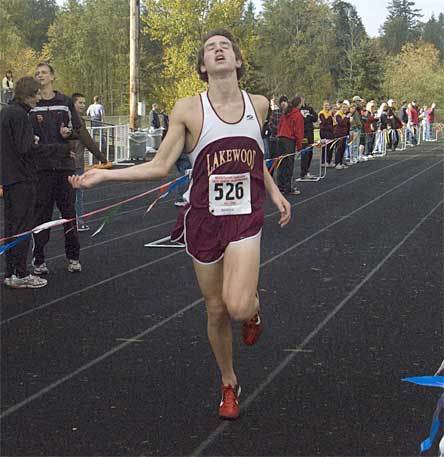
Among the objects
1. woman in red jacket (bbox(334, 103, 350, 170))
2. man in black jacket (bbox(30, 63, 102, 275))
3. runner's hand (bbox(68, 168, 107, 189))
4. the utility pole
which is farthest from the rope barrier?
the utility pole

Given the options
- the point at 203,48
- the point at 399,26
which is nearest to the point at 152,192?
the point at 203,48

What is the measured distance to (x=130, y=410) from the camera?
532 centimetres

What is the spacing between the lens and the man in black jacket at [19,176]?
8.63 m

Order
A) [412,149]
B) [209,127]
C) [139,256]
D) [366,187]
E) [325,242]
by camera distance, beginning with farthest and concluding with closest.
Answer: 1. [412,149]
2. [366,187]
3. [325,242]
4. [139,256]
5. [209,127]

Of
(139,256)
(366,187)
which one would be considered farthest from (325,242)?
(366,187)

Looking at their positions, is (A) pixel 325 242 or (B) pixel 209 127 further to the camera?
(A) pixel 325 242

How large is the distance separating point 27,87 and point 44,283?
68.5 inches

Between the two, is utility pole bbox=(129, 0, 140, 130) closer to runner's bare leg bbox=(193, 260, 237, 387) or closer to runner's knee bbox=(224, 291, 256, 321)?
runner's bare leg bbox=(193, 260, 237, 387)

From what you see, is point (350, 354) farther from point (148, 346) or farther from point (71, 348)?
point (71, 348)

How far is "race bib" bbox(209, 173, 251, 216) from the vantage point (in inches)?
197

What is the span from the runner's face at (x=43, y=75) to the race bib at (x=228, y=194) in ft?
14.7

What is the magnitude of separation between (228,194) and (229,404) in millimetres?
1087

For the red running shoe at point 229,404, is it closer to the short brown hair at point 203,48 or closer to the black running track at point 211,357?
the black running track at point 211,357

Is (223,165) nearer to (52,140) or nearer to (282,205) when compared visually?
(282,205)
